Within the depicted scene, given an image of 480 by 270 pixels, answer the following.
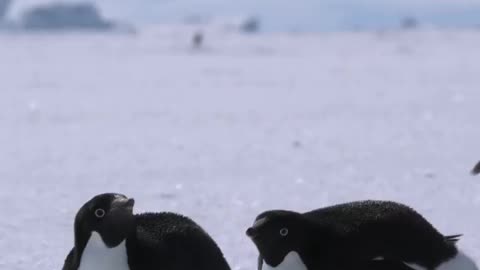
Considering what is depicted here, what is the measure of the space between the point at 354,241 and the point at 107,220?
75 cm

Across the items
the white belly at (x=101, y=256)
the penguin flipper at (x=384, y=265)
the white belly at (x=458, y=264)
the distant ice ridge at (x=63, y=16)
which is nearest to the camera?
the white belly at (x=101, y=256)

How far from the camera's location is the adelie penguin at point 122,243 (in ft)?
7.68

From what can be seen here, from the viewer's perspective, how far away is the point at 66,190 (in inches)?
201

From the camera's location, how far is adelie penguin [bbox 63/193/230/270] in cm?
234

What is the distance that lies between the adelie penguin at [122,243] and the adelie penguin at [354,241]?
0.26 meters

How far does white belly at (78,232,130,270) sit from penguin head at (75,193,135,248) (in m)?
0.01

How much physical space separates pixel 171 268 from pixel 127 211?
9.4 inches

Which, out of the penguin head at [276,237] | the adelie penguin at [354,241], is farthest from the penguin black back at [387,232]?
the penguin head at [276,237]

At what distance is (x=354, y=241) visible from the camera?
2537mm

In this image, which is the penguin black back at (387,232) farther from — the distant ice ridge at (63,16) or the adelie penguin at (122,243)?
the distant ice ridge at (63,16)

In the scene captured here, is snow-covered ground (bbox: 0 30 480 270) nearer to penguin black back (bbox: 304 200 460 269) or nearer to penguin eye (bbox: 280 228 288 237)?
penguin black back (bbox: 304 200 460 269)

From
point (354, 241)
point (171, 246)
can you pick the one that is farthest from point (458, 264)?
point (171, 246)

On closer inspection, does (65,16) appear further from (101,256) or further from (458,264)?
(101,256)

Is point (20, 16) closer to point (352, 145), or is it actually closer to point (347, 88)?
point (347, 88)
